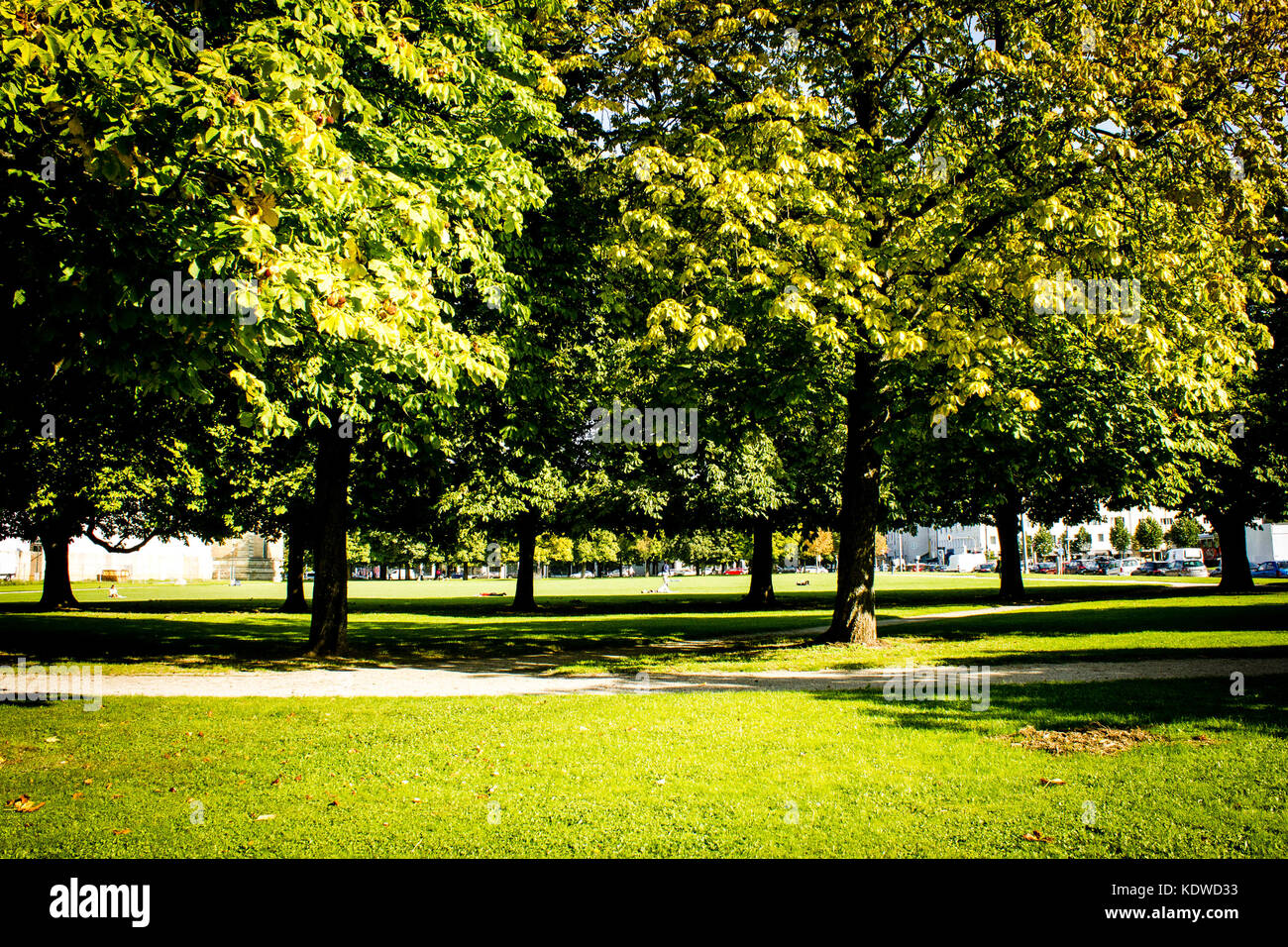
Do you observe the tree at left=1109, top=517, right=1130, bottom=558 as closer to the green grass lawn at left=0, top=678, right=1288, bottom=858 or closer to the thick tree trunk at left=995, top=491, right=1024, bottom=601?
the thick tree trunk at left=995, top=491, right=1024, bottom=601

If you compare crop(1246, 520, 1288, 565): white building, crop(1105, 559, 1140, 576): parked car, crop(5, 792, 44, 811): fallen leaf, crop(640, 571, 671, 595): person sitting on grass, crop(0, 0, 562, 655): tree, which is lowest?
crop(1105, 559, 1140, 576): parked car

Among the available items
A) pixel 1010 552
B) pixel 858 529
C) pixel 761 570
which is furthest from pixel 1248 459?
pixel 858 529

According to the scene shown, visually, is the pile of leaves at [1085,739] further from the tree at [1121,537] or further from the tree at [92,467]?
the tree at [1121,537]

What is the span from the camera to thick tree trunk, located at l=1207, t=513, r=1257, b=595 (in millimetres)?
34188

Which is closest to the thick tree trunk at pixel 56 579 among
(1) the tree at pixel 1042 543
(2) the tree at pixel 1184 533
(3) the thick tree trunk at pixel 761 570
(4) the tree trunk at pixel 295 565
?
(4) the tree trunk at pixel 295 565

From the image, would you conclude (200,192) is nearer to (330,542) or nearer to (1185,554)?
(330,542)

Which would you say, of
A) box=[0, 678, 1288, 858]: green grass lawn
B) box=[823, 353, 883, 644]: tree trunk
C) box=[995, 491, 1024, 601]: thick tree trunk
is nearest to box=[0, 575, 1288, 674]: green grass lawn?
box=[823, 353, 883, 644]: tree trunk

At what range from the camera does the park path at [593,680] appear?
1107cm

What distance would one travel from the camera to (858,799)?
5.93m

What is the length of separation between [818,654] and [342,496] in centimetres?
961

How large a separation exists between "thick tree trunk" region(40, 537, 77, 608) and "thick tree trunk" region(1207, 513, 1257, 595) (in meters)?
48.7

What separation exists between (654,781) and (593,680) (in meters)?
5.93

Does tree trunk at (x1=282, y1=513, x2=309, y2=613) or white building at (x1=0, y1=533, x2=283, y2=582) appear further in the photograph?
white building at (x1=0, y1=533, x2=283, y2=582)
